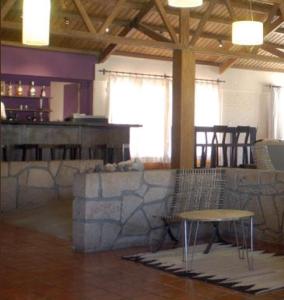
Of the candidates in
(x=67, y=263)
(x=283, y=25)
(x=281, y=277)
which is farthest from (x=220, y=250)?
(x=283, y=25)

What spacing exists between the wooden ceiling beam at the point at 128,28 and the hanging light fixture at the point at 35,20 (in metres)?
6.98

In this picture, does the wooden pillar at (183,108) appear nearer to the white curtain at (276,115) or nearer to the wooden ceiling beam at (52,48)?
the wooden ceiling beam at (52,48)

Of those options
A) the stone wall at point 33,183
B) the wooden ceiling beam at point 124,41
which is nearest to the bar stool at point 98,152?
the wooden ceiling beam at point 124,41

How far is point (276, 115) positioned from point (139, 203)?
10.6 metres

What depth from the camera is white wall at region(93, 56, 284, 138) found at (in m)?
13.3

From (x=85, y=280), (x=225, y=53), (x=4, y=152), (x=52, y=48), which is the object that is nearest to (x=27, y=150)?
(x=4, y=152)

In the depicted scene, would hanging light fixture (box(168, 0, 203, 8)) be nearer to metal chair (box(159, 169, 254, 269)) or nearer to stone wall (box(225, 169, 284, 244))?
metal chair (box(159, 169, 254, 269))

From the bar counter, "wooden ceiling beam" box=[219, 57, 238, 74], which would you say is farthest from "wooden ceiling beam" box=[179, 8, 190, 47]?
"wooden ceiling beam" box=[219, 57, 238, 74]

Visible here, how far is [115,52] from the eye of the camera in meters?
12.6

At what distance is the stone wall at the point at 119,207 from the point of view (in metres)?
4.90

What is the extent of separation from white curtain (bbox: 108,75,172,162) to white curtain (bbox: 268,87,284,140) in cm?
322

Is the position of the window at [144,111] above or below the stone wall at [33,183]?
above

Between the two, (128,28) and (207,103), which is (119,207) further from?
(207,103)

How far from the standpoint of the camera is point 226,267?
4.32m
